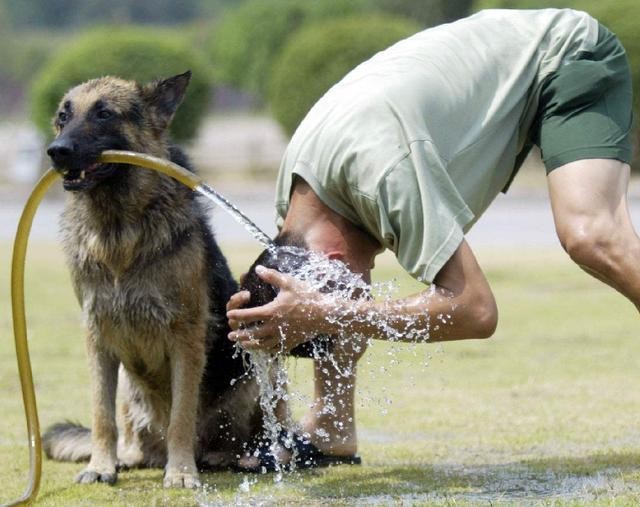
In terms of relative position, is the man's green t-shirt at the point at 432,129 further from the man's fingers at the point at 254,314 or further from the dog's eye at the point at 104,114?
the dog's eye at the point at 104,114

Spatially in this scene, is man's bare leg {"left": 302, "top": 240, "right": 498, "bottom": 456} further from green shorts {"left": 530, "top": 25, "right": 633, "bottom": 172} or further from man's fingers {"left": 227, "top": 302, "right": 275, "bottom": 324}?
green shorts {"left": 530, "top": 25, "right": 633, "bottom": 172}

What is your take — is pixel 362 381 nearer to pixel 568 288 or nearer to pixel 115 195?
pixel 115 195

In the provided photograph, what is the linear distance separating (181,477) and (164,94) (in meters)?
1.91

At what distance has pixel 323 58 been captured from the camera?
1059 inches

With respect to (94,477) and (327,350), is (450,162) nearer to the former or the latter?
(327,350)

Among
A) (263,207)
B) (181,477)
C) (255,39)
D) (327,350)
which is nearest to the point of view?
(327,350)

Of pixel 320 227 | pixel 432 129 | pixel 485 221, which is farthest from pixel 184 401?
pixel 485 221

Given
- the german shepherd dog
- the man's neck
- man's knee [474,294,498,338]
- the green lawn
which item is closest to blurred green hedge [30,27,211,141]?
the green lawn

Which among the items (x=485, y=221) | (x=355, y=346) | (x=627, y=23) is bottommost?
(x=485, y=221)

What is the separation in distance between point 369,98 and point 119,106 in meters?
1.58

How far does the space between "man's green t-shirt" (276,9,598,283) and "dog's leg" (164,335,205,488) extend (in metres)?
0.84

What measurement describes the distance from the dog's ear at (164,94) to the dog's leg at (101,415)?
1.17 meters

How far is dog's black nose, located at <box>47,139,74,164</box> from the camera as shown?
5695 mm

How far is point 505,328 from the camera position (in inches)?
433
